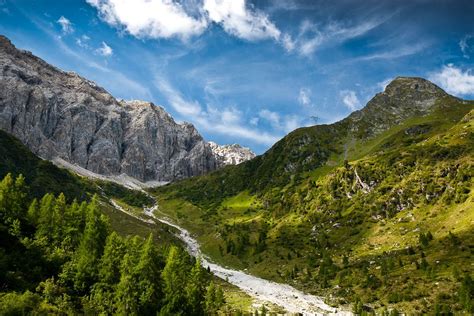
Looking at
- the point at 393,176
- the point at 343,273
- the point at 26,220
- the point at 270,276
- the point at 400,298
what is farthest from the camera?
the point at 393,176

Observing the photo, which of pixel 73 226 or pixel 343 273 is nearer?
pixel 73 226

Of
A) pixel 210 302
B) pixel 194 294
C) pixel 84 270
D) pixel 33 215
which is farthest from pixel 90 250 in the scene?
pixel 210 302

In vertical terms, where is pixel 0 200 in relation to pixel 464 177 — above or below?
below

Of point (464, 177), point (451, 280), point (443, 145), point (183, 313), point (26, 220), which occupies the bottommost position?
point (183, 313)

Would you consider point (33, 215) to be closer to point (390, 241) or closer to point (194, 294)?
point (194, 294)

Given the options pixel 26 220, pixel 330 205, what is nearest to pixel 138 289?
pixel 26 220

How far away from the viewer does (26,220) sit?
78688 mm

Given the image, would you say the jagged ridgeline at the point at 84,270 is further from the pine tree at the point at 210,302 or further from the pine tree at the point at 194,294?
the pine tree at the point at 210,302

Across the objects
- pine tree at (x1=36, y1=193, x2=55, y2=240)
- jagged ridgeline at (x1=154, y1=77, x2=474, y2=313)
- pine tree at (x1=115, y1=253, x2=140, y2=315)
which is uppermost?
jagged ridgeline at (x1=154, y1=77, x2=474, y2=313)

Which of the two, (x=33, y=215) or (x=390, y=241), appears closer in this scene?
(x=33, y=215)

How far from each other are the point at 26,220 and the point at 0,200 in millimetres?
6562

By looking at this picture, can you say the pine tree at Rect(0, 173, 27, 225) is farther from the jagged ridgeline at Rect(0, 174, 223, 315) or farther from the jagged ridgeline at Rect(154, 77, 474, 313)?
the jagged ridgeline at Rect(154, 77, 474, 313)

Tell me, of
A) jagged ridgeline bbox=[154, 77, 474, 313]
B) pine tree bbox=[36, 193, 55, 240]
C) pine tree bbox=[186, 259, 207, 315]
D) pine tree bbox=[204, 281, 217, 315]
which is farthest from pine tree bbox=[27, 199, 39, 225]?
jagged ridgeline bbox=[154, 77, 474, 313]

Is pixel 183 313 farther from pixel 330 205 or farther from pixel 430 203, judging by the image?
pixel 330 205
